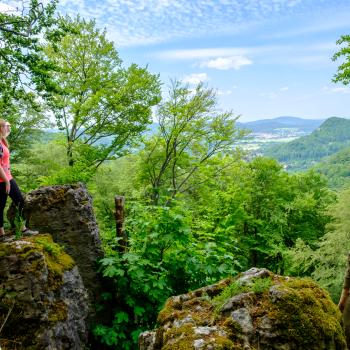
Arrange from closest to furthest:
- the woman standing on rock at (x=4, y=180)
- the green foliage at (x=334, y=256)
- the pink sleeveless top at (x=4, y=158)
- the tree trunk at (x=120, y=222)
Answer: the woman standing on rock at (x=4, y=180)
the pink sleeveless top at (x=4, y=158)
the tree trunk at (x=120, y=222)
the green foliage at (x=334, y=256)

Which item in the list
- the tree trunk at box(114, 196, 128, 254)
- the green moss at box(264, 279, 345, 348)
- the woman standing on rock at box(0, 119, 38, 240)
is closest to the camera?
the green moss at box(264, 279, 345, 348)

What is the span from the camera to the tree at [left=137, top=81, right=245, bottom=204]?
2750 centimetres

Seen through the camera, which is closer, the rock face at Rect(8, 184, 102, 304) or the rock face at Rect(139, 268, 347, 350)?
the rock face at Rect(139, 268, 347, 350)

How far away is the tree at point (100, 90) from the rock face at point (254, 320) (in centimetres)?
1774

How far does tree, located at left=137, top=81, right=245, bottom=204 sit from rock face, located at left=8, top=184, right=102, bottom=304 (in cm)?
1795

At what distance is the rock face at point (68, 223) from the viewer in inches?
299

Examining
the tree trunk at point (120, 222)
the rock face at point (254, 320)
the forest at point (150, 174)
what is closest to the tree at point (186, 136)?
the forest at point (150, 174)

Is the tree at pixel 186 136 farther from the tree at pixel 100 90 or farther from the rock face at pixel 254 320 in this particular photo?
the rock face at pixel 254 320

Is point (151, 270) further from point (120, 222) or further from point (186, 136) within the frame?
point (186, 136)

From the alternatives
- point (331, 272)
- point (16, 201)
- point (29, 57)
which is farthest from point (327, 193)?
point (16, 201)

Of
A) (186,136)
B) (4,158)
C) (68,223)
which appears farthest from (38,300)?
(186,136)

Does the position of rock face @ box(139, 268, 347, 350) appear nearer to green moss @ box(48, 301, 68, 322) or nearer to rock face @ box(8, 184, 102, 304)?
green moss @ box(48, 301, 68, 322)

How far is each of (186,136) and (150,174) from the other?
15.2ft

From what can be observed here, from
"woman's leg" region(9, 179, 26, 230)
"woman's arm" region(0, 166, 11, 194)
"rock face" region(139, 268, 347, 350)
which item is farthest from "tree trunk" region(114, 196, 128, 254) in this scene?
"rock face" region(139, 268, 347, 350)
